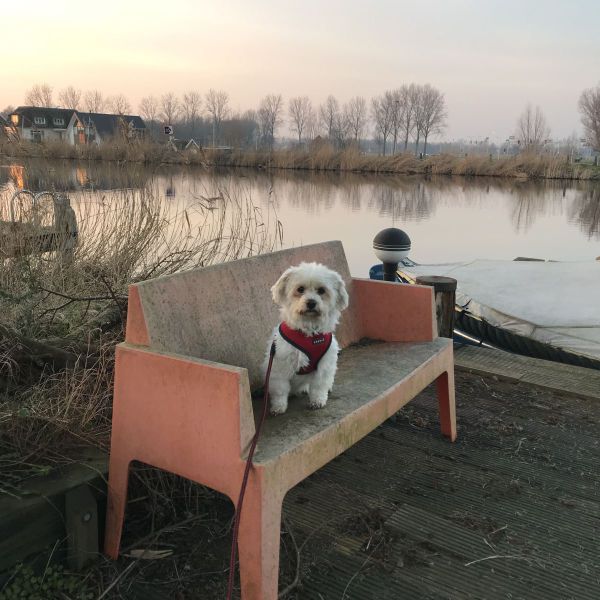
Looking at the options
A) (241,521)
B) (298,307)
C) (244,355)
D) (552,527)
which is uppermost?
(298,307)

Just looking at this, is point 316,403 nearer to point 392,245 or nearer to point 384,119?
point 392,245

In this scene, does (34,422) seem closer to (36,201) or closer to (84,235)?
(84,235)

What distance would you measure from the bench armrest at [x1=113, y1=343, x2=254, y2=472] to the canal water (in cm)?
359

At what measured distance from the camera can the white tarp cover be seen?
530 centimetres

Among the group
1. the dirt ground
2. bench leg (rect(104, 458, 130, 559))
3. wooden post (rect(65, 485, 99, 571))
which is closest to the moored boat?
the dirt ground

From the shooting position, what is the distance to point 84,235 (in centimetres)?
601

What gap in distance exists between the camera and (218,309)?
2.72 metres

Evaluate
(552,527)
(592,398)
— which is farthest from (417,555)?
(592,398)

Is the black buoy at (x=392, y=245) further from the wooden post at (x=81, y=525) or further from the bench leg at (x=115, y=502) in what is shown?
the wooden post at (x=81, y=525)

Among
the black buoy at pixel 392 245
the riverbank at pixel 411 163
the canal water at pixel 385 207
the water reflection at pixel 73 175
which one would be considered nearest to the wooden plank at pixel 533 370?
the black buoy at pixel 392 245

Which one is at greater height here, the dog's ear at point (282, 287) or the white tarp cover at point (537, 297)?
the dog's ear at point (282, 287)

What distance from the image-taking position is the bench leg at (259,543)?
1.93 m

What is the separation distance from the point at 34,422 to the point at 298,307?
4.11 ft

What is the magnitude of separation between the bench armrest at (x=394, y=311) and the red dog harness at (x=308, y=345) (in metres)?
1.09
